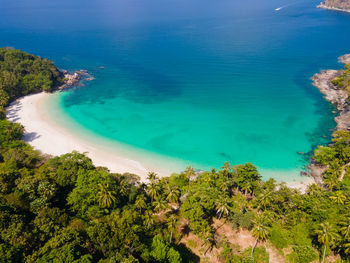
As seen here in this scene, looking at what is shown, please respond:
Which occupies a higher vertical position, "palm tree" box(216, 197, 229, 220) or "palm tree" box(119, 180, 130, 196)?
"palm tree" box(119, 180, 130, 196)

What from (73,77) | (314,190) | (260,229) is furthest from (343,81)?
(73,77)

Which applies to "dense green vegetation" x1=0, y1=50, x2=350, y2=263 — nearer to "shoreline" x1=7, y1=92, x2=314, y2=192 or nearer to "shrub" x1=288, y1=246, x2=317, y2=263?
"shrub" x1=288, y1=246, x2=317, y2=263

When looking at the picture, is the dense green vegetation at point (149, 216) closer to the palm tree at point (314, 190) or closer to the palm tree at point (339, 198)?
the palm tree at point (339, 198)

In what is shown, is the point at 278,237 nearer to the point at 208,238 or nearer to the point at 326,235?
the point at 326,235

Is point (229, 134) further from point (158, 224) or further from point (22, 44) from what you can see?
point (22, 44)

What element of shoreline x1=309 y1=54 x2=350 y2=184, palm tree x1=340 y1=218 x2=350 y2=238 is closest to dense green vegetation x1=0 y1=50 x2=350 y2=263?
palm tree x1=340 y1=218 x2=350 y2=238

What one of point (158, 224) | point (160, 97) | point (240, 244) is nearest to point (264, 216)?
point (240, 244)

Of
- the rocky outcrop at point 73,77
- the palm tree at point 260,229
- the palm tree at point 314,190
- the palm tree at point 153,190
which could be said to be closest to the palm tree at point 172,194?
the palm tree at point 153,190
